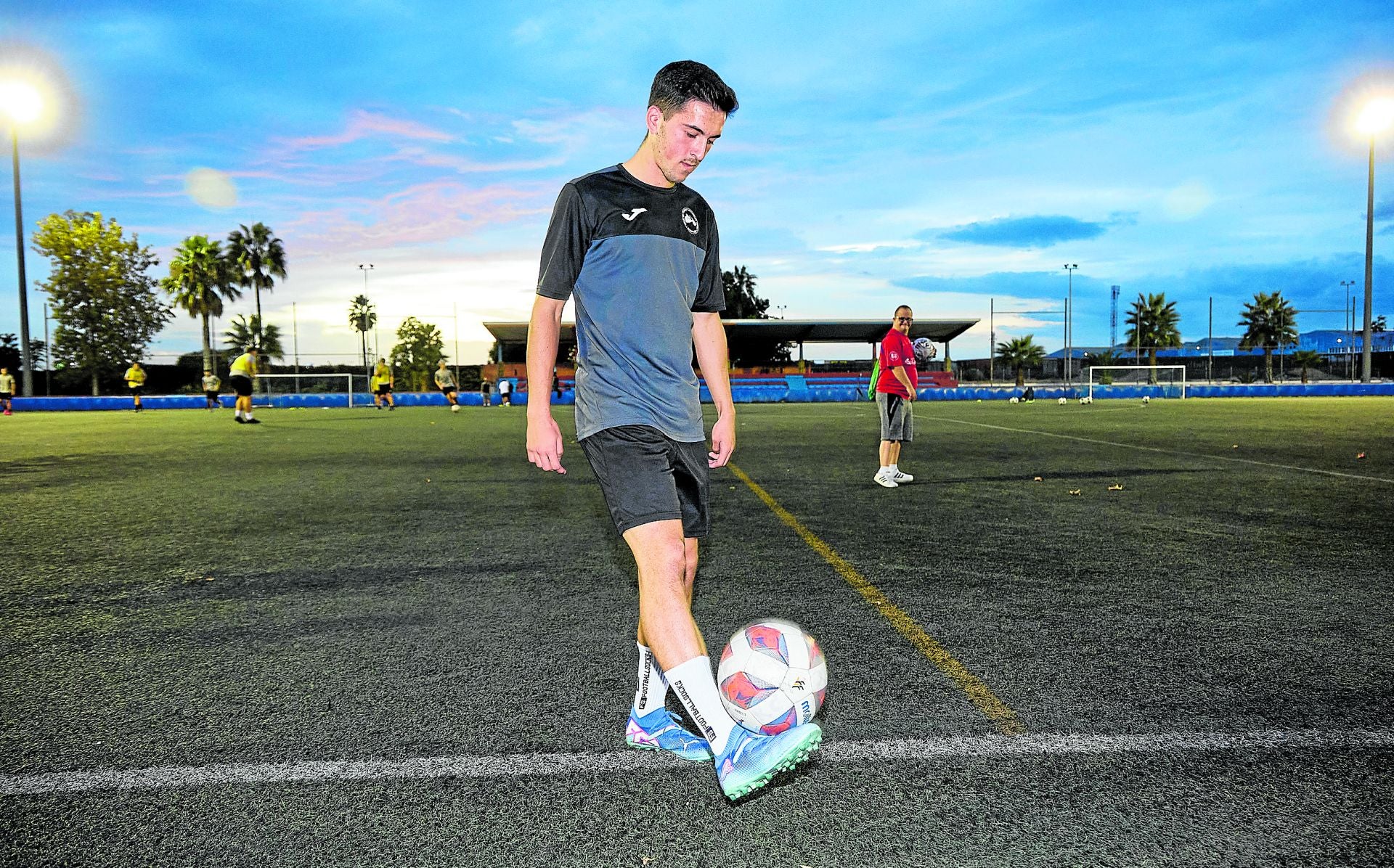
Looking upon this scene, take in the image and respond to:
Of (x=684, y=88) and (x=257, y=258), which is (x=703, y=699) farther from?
(x=257, y=258)

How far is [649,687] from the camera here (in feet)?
9.62

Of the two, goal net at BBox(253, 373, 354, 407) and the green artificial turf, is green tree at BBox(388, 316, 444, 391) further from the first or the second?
the green artificial turf

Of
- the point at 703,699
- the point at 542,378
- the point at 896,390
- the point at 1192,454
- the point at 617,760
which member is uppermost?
the point at 542,378

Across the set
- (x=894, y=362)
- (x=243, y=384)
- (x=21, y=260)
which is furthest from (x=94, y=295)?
(x=894, y=362)

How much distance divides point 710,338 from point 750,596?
2042 millimetres

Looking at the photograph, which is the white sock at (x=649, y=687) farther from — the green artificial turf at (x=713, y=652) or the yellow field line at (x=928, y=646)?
the yellow field line at (x=928, y=646)

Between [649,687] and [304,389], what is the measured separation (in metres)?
42.1

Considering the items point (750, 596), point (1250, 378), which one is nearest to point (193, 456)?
point (750, 596)

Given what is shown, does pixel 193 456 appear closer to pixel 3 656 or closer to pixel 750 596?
pixel 3 656

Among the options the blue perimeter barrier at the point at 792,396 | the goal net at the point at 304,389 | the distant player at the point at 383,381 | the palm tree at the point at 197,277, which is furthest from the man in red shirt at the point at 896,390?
the palm tree at the point at 197,277

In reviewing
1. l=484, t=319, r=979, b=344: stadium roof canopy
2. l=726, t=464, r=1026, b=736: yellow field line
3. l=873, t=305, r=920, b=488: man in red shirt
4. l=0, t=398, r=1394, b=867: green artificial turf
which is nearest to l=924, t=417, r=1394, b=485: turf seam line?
l=0, t=398, r=1394, b=867: green artificial turf

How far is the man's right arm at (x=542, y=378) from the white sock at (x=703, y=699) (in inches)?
27.8

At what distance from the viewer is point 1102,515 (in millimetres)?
7410

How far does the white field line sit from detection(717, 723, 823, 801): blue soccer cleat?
315 millimetres
